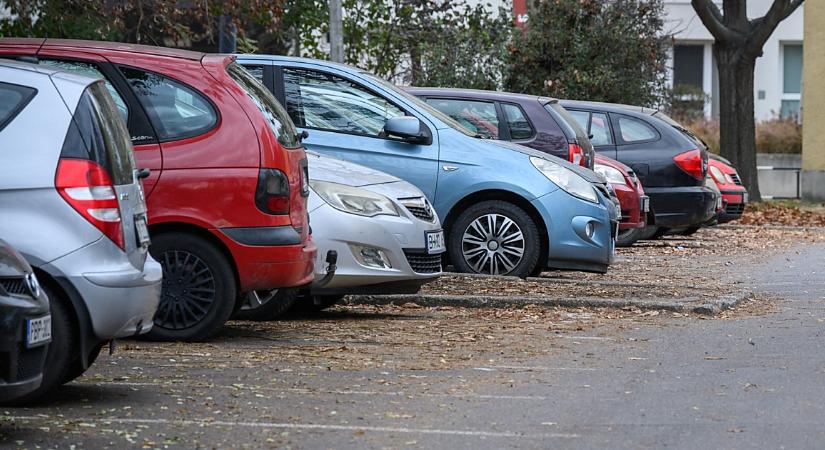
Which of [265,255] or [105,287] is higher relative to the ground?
[105,287]

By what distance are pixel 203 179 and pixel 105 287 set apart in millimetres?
2140

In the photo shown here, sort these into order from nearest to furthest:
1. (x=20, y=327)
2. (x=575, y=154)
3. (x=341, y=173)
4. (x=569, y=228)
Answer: (x=20, y=327), (x=341, y=173), (x=569, y=228), (x=575, y=154)

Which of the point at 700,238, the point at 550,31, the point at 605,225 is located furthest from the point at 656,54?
the point at 605,225

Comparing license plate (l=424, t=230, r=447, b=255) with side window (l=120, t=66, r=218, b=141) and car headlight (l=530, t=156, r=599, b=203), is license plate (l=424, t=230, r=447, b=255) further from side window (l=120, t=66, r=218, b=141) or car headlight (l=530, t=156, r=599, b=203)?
side window (l=120, t=66, r=218, b=141)

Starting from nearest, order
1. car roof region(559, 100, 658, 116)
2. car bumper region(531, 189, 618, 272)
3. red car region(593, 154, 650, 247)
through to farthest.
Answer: car bumper region(531, 189, 618, 272) < red car region(593, 154, 650, 247) < car roof region(559, 100, 658, 116)

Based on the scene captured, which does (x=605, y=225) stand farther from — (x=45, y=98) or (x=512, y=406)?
(x=45, y=98)

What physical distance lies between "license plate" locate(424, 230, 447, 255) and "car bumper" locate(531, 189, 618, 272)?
181cm

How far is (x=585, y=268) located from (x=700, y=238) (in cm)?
868

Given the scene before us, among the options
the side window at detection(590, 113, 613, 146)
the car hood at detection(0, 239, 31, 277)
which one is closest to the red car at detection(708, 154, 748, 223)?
the side window at detection(590, 113, 613, 146)

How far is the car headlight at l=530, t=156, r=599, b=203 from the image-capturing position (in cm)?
1277

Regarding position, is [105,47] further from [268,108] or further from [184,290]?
[184,290]

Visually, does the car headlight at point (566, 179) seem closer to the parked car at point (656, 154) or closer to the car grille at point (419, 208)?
the car grille at point (419, 208)

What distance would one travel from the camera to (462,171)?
12.7m

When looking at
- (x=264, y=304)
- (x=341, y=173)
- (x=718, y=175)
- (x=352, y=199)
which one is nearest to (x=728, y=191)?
(x=718, y=175)
